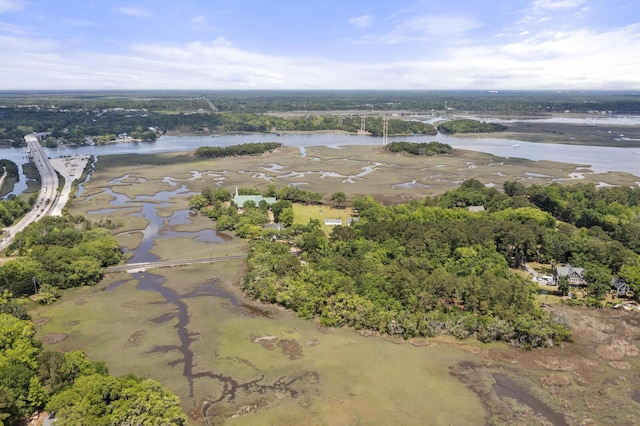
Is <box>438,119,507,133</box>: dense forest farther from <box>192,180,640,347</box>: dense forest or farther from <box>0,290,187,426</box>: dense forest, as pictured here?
<box>0,290,187,426</box>: dense forest

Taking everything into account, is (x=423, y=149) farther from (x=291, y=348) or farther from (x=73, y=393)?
(x=73, y=393)

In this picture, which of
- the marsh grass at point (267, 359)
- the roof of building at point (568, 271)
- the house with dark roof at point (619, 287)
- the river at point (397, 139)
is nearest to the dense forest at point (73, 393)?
the marsh grass at point (267, 359)

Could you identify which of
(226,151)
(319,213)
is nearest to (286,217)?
(319,213)

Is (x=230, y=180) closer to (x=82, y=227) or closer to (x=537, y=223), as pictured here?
(x=82, y=227)

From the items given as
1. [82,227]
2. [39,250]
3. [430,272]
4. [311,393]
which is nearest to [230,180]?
[82,227]

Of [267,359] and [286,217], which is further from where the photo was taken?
[286,217]

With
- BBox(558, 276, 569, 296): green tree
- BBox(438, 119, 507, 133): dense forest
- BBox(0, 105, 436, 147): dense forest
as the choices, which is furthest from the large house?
BBox(438, 119, 507, 133): dense forest
